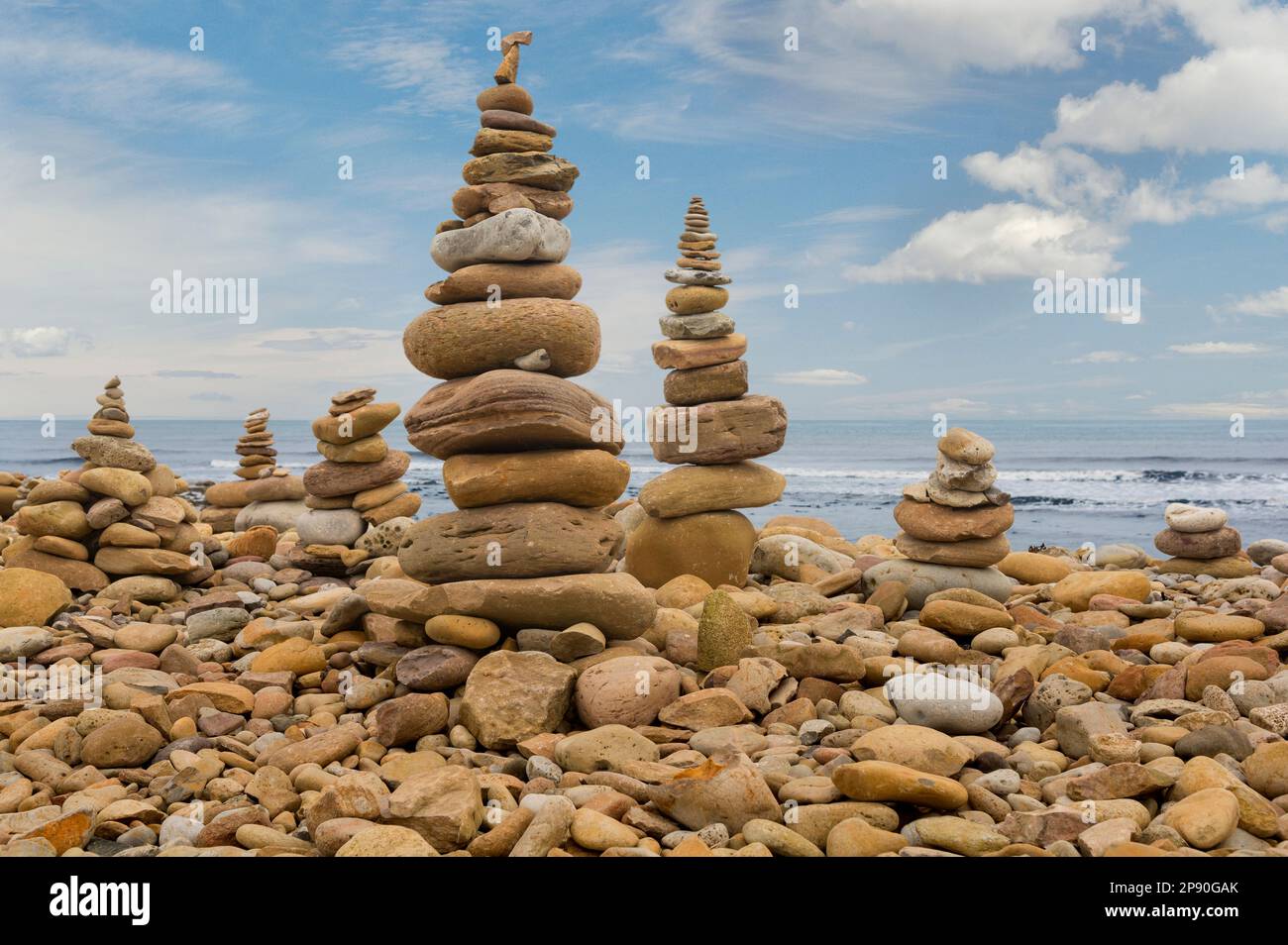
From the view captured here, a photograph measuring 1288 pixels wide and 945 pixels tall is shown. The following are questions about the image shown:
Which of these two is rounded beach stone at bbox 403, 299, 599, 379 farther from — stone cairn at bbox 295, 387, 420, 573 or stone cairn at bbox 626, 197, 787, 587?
stone cairn at bbox 295, 387, 420, 573

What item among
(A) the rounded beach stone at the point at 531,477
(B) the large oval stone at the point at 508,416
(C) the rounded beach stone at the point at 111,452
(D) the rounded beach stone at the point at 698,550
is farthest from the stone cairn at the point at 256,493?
(A) the rounded beach stone at the point at 531,477

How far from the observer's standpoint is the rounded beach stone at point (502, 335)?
869 cm

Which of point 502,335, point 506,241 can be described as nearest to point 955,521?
point 502,335

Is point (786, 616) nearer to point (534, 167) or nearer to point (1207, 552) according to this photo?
point (534, 167)

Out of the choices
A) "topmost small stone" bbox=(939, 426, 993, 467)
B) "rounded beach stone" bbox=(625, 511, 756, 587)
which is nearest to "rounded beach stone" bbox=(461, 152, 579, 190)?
"rounded beach stone" bbox=(625, 511, 756, 587)

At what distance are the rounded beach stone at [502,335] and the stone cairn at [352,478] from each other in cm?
500

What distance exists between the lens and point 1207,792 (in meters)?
5.58

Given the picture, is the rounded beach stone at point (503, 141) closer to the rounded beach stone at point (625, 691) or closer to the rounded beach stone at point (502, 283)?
the rounded beach stone at point (502, 283)

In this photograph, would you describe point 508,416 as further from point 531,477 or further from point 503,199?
point 503,199

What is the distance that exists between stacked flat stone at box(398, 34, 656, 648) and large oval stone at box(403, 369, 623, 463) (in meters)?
0.01

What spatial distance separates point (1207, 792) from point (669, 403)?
25.5ft

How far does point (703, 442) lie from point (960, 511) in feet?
9.51

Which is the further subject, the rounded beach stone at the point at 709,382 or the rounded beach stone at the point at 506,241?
the rounded beach stone at the point at 709,382

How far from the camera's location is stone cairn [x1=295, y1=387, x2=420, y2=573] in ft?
45.3
